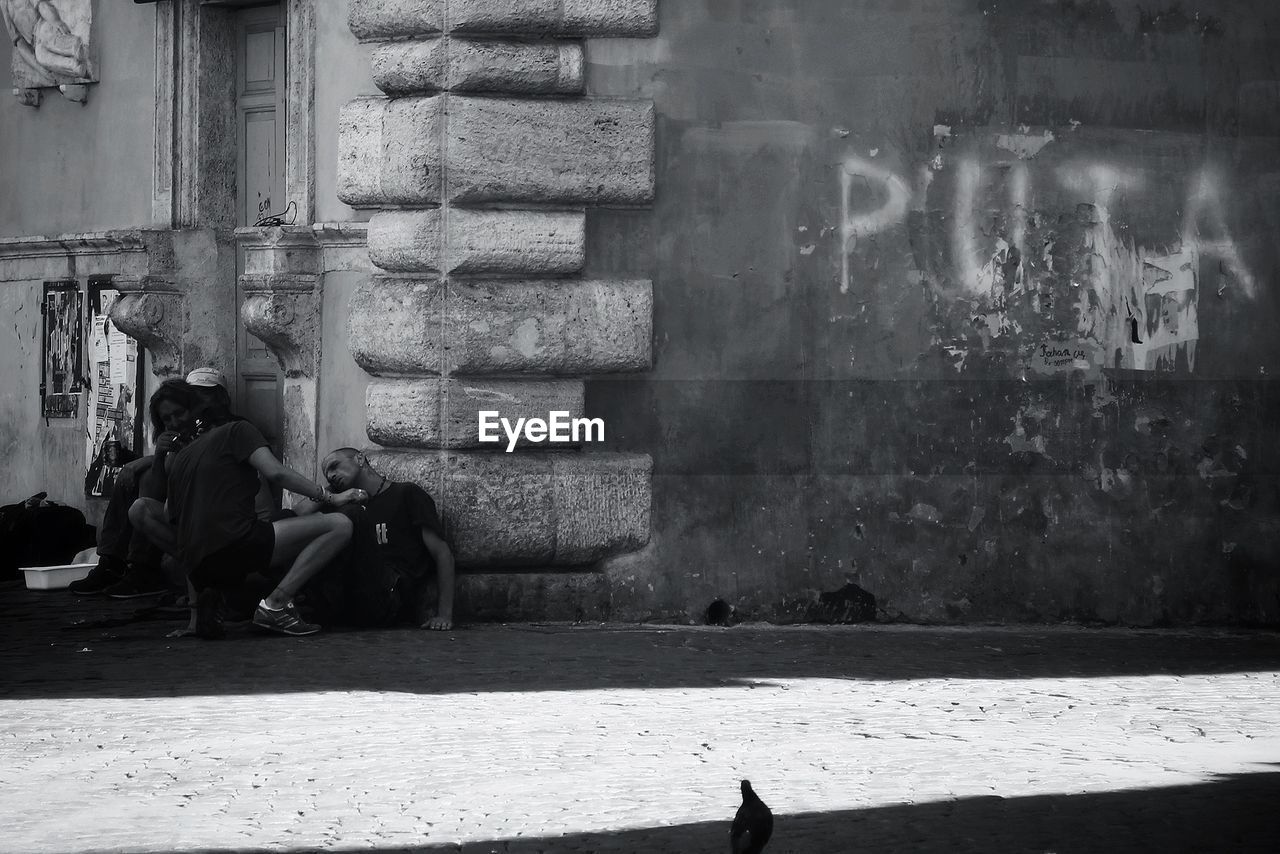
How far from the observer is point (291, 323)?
29.5 feet

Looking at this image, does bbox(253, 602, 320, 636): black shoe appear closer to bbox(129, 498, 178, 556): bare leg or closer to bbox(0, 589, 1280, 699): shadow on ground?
bbox(0, 589, 1280, 699): shadow on ground

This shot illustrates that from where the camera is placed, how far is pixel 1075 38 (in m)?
8.49

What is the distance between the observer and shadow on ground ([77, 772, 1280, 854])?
430cm

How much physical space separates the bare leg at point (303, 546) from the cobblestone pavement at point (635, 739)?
0.96 ft

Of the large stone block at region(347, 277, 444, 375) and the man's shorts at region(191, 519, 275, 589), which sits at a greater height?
the large stone block at region(347, 277, 444, 375)

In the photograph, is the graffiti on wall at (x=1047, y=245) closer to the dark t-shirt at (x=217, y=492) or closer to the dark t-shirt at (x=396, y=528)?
the dark t-shirt at (x=396, y=528)

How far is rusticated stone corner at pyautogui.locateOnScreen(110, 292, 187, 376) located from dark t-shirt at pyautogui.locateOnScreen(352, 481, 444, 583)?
2.60 meters

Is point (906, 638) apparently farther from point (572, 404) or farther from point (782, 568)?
point (572, 404)

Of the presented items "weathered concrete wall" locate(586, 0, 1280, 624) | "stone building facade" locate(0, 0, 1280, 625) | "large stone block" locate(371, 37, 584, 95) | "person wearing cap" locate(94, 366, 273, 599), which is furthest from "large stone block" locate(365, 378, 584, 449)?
"large stone block" locate(371, 37, 584, 95)

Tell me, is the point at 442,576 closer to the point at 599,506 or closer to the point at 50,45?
the point at 599,506

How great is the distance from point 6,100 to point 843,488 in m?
6.62

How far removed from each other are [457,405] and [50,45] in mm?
4739

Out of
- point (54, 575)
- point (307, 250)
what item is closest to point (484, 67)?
point (307, 250)

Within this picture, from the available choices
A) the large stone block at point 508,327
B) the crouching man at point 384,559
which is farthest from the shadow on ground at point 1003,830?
the large stone block at point 508,327
